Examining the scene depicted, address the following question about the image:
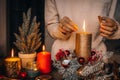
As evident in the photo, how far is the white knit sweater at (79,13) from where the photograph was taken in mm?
939

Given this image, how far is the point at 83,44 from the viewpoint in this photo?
0.76 metres

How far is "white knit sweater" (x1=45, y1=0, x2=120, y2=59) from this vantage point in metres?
0.94

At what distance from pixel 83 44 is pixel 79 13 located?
0.68ft

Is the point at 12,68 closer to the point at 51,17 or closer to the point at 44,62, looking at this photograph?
the point at 44,62

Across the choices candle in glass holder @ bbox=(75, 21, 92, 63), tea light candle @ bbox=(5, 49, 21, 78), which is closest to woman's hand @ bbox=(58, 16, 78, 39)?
candle in glass holder @ bbox=(75, 21, 92, 63)

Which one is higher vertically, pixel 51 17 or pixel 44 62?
pixel 51 17

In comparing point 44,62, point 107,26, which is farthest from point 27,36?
point 107,26

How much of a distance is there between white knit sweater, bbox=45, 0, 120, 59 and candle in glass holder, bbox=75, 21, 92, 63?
177 millimetres

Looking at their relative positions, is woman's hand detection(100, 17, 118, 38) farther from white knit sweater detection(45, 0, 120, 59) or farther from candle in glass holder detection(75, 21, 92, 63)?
white knit sweater detection(45, 0, 120, 59)

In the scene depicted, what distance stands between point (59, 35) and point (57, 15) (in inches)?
4.3

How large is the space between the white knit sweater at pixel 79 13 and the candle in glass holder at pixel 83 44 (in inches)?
7.0

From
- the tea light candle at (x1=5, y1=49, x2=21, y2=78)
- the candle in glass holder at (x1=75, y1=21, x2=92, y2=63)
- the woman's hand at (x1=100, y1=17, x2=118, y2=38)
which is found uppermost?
the woman's hand at (x1=100, y1=17, x2=118, y2=38)

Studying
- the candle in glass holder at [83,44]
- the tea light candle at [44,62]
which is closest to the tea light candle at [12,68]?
the tea light candle at [44,62]

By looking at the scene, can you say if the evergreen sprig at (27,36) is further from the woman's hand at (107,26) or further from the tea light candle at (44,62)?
the woman's hand at (107,26)
